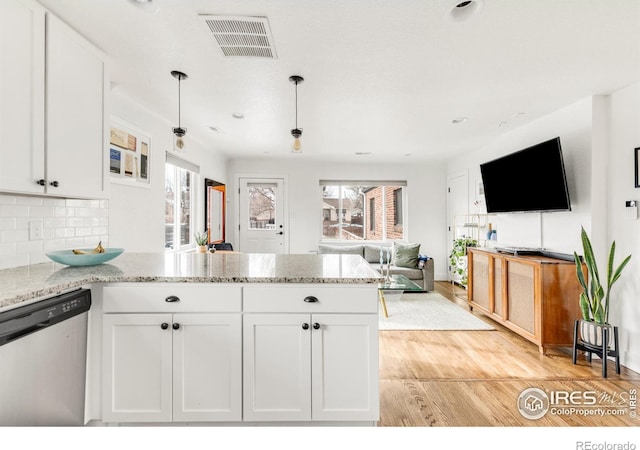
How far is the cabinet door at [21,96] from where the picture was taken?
1.41 m

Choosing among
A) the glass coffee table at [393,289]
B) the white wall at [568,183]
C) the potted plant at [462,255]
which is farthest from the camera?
the potted plant at [462,255]

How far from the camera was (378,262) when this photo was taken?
17.8 feet

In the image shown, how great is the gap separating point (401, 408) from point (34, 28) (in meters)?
2.84

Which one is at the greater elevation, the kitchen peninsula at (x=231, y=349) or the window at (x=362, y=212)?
the window at (x=362, y=212)

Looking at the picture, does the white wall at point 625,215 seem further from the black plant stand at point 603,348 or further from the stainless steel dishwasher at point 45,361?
the stainless steel dishwasher at point 45,361

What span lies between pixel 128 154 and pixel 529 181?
391 centimetres

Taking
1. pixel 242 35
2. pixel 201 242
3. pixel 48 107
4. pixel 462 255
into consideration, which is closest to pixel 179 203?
pixel 201 242

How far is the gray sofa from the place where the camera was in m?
4.83

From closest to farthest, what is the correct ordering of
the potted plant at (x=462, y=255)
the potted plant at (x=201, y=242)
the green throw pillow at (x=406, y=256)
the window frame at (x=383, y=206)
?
1. the potted plant at (x=201, y=242)
2. the potted plant at (x=462, y=255)
3. the green throw pillow at (x=406, y=256)
4. the window frame at (x=383, y=206)

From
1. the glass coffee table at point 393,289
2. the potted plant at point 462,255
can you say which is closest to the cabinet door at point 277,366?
the glass coffee table at point 393,289

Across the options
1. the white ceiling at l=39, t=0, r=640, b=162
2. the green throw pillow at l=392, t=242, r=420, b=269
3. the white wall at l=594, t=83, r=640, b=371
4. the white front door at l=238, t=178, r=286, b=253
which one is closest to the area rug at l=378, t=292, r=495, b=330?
the green throw pillow at l=392, t=242, r=420, b=269

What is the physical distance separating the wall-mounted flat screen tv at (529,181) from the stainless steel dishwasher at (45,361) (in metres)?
3.71

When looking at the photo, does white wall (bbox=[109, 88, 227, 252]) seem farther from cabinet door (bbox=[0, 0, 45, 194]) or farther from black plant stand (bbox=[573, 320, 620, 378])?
black plant stand (bbox=[573, 320, 620, 378])

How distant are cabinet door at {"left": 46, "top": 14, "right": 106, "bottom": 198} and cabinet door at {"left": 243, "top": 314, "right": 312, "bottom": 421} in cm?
129
